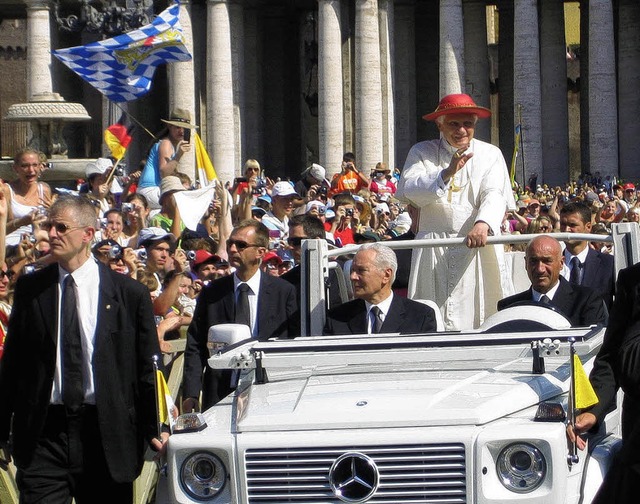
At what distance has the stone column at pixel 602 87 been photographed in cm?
4791

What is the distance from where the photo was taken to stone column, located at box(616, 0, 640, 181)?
50188 millimetres

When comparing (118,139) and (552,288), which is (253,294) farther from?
(118,139)

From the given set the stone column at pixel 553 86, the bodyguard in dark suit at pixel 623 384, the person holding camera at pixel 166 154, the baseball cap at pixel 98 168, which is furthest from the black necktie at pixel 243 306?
the stone column at pixel 553 86

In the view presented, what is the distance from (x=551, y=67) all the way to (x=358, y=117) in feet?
24.6

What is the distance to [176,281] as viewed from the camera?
11.9m

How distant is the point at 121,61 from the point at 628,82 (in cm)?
3225

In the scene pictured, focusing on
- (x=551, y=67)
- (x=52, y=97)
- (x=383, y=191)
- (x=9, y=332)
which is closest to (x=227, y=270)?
(x=9, y=332)

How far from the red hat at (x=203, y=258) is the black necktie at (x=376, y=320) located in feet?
13.2

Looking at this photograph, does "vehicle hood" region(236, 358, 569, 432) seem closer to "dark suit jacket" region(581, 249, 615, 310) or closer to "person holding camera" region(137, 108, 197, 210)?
"dark suit jacket" region(581, 249, 615, 310)

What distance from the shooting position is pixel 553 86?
5194cm

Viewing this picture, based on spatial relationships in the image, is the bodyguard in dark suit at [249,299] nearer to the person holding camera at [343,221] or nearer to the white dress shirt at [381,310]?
the white dress shirt at [381,310]

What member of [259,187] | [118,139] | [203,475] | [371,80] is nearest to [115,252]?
[203,475]

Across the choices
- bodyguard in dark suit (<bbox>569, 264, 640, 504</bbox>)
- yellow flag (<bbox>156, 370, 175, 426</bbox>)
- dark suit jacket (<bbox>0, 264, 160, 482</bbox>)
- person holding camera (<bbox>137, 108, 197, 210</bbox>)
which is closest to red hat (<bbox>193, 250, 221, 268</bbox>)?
person holding camera (<bbox>137, 108, 197, 210</bbox>)

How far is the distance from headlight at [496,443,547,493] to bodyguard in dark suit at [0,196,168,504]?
6.49 feet
